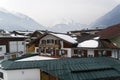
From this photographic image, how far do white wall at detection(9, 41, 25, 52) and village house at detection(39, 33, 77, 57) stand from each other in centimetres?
749

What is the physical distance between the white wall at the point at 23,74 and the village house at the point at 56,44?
51.0ft

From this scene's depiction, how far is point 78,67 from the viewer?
73.8 ft

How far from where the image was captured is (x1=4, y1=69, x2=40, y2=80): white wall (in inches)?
969

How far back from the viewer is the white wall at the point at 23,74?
80.7 ft

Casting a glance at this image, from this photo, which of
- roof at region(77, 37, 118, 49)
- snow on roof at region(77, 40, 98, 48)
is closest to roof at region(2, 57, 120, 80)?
roof at region(77, 37, 118, 49)

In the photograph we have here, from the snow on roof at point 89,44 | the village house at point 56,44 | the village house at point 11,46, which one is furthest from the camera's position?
the village house at point 11,46

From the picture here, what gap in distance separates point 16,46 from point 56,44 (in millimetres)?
12218

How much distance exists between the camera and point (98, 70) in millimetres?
22391

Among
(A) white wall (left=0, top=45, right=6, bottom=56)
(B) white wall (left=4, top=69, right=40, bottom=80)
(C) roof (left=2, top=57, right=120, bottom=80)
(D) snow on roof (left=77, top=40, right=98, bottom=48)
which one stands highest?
(D) snow on roof (left=77, top=40, right=98, bottom=48)

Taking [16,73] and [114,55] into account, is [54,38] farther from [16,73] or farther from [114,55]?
[16,73]

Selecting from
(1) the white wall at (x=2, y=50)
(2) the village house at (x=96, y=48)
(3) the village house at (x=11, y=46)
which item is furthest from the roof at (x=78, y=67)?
(3) the village house at (x=11, y=46)

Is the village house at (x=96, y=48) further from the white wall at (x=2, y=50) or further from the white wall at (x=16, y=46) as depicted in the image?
the white wall at (x=16, y=46)

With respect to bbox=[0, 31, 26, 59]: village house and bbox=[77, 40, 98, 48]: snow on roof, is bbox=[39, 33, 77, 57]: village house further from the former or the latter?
bbox=[0, 31, 26, 59]: village house

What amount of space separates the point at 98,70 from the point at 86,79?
240 centimetres
